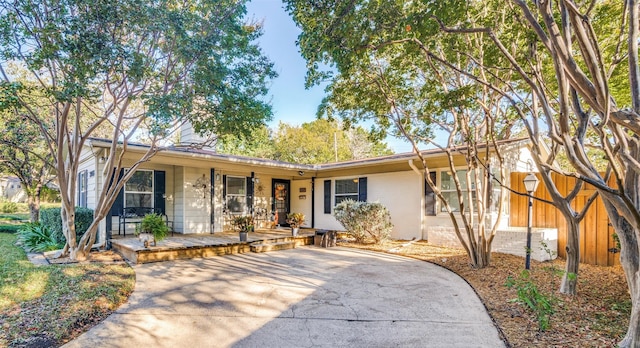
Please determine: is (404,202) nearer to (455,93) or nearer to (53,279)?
(455,93)

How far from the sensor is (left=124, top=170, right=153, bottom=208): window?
30.3 ft

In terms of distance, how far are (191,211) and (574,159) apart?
31.1 feet

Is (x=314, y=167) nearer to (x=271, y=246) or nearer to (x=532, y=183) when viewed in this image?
(x=271, y=246)

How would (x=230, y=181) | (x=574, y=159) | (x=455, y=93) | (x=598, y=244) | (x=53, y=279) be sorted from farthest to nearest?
(x=230, y=181), (x=598, y=244), (x=455, y=93), (x=53, y=279), (x=574, y=159)

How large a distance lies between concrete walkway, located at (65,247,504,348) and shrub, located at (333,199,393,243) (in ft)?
9.12

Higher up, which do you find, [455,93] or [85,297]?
[455,93]

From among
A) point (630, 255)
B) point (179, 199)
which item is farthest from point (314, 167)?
point (630, 255)

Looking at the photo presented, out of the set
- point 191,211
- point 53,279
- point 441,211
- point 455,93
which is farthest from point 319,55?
point 191,211

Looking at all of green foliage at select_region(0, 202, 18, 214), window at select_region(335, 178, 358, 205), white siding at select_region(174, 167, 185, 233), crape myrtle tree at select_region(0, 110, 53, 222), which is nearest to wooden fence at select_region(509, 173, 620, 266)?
window at select_region(335, 178, 358, 205)

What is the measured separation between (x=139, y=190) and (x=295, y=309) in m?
7.40

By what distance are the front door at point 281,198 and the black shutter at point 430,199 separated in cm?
577

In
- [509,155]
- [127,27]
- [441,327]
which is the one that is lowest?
[441,327]

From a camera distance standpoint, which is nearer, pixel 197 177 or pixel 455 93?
pixel 455 93

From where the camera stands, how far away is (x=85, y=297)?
419 cm
